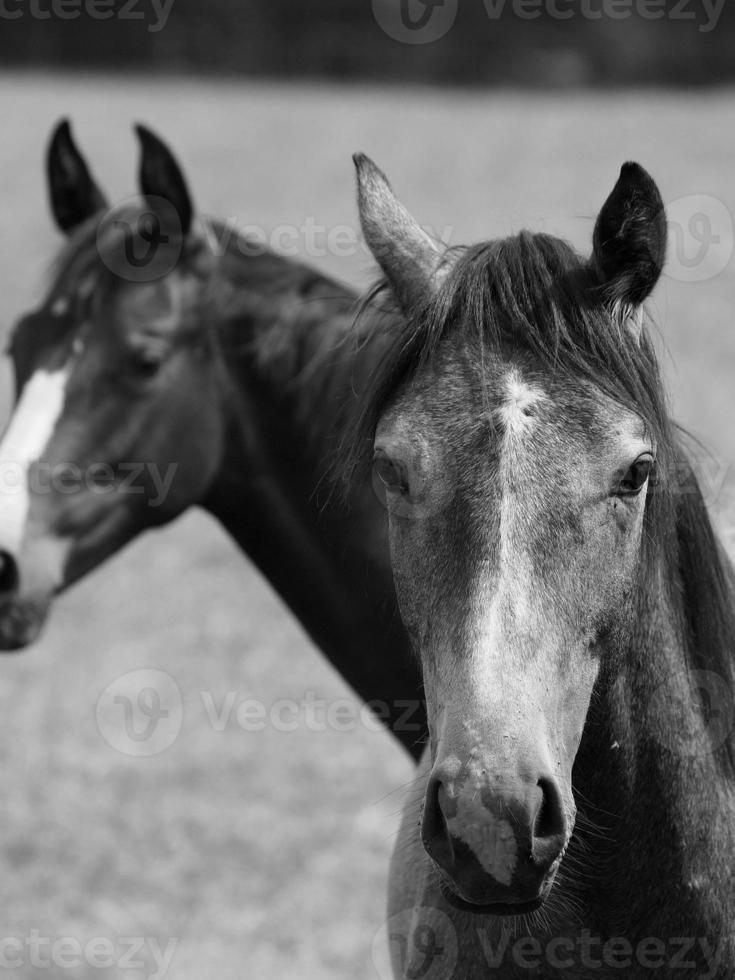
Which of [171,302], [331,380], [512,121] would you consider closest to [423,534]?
[331,380]

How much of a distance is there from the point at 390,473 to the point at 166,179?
225cm

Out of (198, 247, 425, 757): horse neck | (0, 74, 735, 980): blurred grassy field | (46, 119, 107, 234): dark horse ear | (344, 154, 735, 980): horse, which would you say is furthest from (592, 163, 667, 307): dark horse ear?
(46, 119, 107, 234): dark horse ear

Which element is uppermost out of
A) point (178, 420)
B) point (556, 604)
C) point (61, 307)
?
point (556, 604)

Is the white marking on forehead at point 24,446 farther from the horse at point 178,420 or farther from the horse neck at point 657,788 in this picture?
the horse neck at point 657,788

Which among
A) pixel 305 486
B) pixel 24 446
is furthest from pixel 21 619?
pixel 305 486

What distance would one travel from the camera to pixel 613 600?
194 centimetres

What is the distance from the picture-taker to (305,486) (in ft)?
12.1

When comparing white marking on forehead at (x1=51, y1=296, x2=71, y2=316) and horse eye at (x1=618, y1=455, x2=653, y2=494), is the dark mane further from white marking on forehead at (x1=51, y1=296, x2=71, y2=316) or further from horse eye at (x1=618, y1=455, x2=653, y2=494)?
white marking on forehead at (x1=51, y1=296, x2=71, y2=316)

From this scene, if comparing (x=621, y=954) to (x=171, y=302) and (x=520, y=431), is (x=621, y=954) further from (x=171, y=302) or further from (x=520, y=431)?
(x=171, y=302)

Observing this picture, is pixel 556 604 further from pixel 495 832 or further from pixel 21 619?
pixel 21 619

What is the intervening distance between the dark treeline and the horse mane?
23.7 meters

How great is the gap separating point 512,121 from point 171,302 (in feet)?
62.7

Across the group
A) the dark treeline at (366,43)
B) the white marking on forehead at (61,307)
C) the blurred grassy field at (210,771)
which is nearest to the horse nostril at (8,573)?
the white marking on forehead at (61,307)

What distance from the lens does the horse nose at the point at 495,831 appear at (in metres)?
1.67
